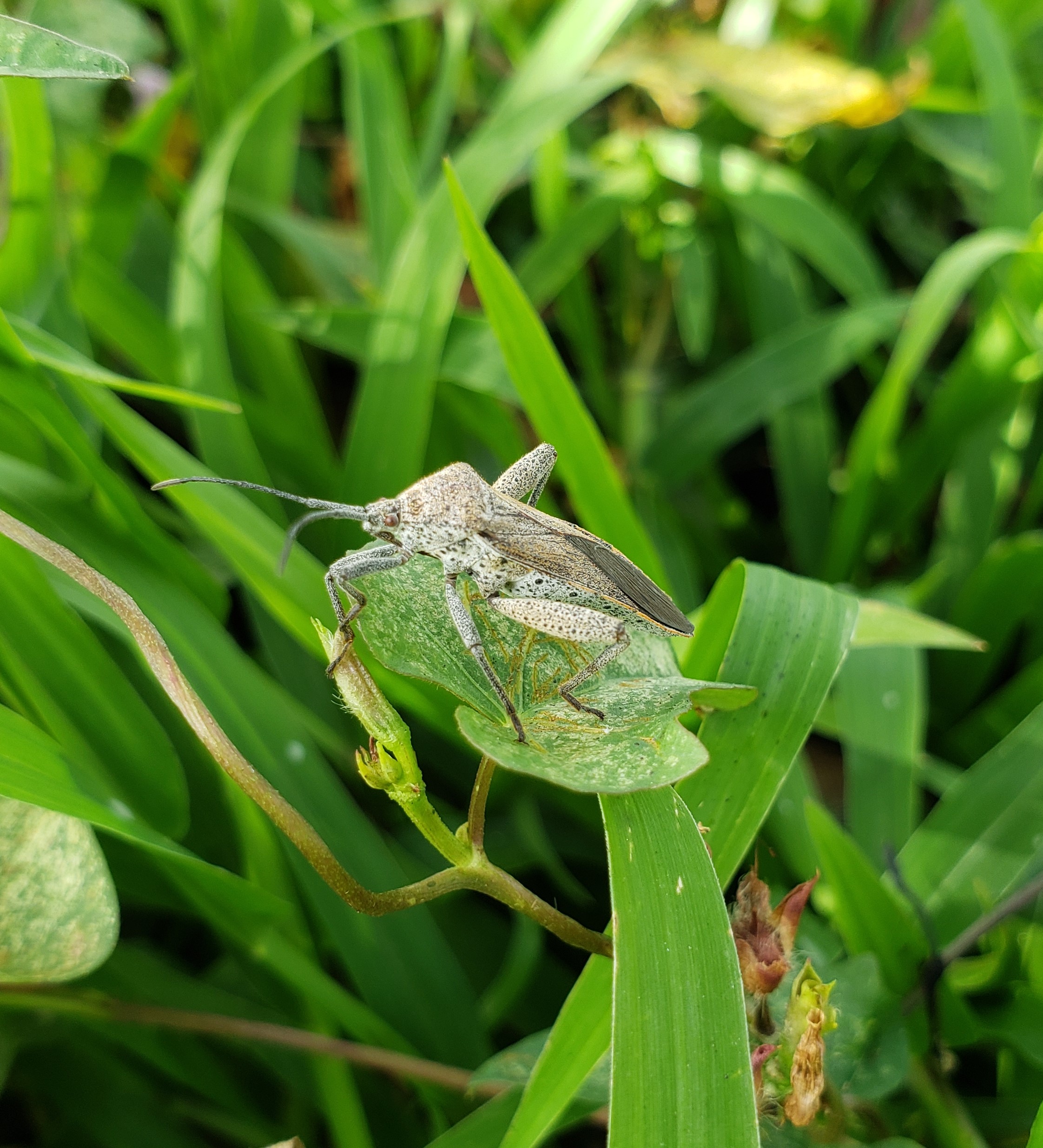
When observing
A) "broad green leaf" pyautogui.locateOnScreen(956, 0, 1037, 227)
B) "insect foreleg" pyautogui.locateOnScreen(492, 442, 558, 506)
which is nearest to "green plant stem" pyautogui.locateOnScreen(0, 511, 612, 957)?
"insect foreleg" pyautogui.locateOnScreen(492, 442, 558, 506)

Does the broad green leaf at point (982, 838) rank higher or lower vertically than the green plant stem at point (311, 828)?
lower

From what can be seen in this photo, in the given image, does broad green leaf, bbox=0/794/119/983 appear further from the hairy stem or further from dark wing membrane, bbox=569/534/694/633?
dark wing membrane, bbox=569/534/694/633

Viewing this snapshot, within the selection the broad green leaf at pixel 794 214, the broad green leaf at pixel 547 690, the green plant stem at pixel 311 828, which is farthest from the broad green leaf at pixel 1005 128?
the green plant stem at pixel 311 828

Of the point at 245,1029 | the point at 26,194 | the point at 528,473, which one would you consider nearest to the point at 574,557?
the point at 528,473

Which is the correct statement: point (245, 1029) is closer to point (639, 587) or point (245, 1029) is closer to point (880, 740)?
point (639, 587)

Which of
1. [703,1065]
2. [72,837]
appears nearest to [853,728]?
[703,1065]

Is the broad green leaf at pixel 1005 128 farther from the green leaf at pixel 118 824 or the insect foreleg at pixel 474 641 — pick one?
the green leaf at pixel 118 824
